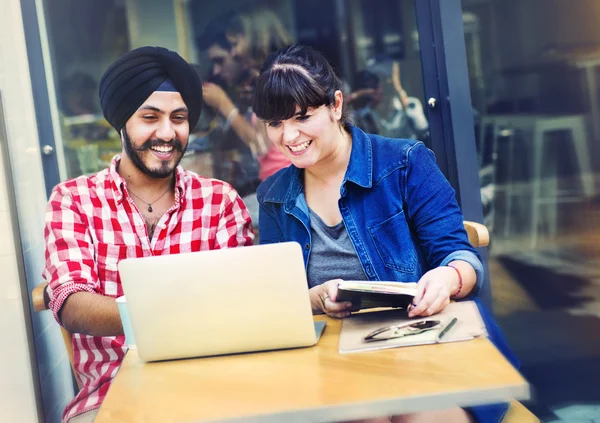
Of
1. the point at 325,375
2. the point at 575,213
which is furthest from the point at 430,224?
the point at 575,213

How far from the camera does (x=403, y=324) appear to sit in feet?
4.78

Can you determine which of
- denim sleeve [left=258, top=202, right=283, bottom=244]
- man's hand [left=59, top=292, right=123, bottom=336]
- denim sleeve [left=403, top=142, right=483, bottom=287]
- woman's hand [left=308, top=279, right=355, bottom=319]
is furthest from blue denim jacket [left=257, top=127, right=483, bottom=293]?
man's hand [left=59, top=292, right=123, bottom=336]

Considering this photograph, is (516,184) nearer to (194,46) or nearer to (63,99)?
(194,46)

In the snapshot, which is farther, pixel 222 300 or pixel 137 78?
pixel 137 78

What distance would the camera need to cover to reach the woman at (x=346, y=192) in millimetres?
1961

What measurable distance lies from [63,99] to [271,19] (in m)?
0.89

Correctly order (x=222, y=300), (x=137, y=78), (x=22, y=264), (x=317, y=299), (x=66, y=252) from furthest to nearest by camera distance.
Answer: (x=22, y=264), (x=137, y=78), (x=66, y=252), (x=317, y=299), (x=222, y=300)

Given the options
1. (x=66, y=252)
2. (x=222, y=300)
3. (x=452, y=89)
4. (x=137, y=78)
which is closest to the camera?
(x=222, y=300)

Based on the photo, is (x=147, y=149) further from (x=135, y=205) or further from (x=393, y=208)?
(x=393, y=208)

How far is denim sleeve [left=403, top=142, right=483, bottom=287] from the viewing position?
191 cm

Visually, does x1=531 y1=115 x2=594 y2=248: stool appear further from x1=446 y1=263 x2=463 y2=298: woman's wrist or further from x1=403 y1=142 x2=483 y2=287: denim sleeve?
x1=446 y1=263 x2=463 y2=298: woman's wrist

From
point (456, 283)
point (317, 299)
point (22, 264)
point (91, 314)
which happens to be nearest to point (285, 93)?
point (317, 299)

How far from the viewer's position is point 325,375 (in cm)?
125

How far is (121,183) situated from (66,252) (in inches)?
11.2
